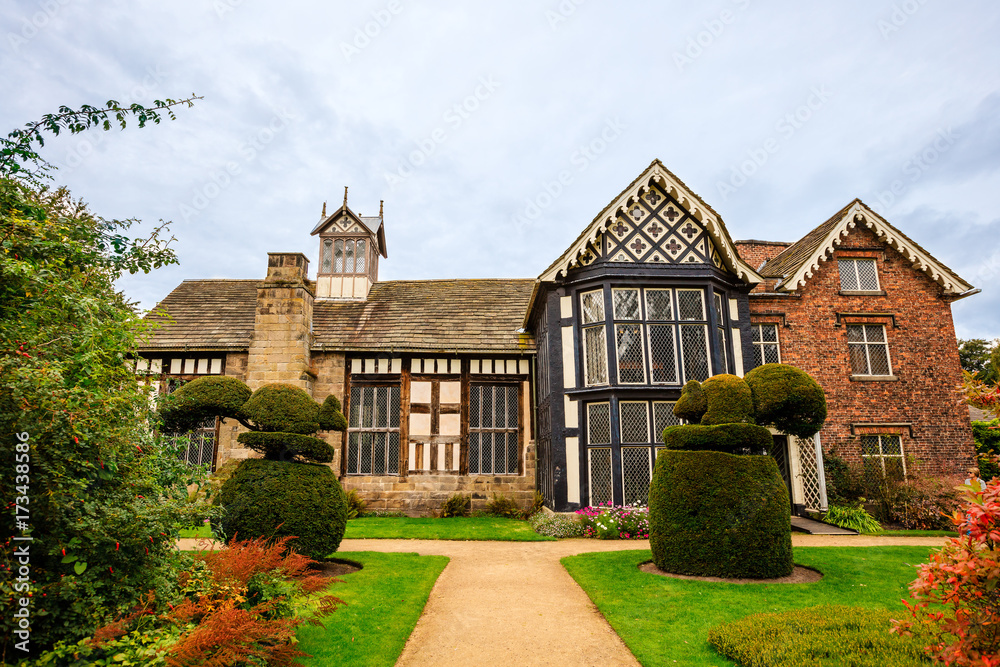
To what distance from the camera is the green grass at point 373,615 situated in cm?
557

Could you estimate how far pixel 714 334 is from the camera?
14391mm

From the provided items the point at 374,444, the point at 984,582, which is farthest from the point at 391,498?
the point at 984,582

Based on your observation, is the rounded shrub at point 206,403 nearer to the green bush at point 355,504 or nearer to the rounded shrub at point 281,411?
the rounded shrub at point 281,411

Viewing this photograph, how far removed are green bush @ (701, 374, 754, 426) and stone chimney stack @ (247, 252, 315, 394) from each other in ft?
39.1

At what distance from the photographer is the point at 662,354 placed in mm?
14445

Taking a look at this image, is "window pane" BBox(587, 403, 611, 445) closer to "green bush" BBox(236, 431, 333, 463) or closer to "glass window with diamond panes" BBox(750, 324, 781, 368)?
"glass window with diamond panes" BBox(750, 324, 781, 368)

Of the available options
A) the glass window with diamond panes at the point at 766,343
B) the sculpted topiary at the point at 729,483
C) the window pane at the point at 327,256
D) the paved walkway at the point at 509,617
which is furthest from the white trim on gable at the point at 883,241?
the window pane at the point at 327,256

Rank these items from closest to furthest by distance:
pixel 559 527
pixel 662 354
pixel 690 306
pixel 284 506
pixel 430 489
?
pixel 284 506
pixel 559 527
pixel 662 354
pixel 690 306
pixel 430 489

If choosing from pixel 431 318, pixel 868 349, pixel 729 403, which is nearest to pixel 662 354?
pixel 729 403

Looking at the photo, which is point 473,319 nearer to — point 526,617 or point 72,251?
point 526,617

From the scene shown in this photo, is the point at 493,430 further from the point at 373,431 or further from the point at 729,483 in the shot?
the point at 729,483

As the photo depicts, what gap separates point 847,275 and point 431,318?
1355 centimetres

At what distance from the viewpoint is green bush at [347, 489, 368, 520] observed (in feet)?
53.1

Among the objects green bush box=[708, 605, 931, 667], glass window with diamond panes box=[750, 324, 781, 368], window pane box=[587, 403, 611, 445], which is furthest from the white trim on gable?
green bush box=[708, 605, 931, 667]
